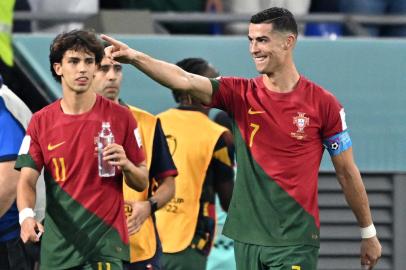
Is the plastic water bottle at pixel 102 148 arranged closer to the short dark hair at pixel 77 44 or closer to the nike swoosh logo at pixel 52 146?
the nike swoosh logo at pixel 52 146

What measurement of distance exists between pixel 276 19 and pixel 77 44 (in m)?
1.12

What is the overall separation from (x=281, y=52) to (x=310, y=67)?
12.3 ft

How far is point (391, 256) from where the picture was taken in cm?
1209

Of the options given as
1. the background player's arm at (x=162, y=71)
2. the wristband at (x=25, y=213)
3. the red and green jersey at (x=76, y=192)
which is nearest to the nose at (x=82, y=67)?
the red and green jersey at (x=76, y=192)

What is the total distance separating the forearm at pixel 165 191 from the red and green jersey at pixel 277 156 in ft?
3.04

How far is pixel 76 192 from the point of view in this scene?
8.02 metres

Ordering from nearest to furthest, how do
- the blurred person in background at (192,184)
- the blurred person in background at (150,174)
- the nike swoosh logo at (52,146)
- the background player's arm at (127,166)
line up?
the background player's arm at (127,166)
the nike swoosh logo at (52,146)
the blurred person in background at (150,174)
the blurred person in background at (192,184)

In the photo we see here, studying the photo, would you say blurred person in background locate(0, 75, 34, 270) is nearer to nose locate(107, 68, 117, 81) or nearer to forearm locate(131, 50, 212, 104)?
nose locate(107, 68, 117, 81)

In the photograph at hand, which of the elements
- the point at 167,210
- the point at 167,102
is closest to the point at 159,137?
the point at 167,210

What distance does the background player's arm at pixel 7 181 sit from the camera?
346 inches

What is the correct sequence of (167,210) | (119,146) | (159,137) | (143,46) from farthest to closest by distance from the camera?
(143,46), (167,210), (159,137), (119,146)

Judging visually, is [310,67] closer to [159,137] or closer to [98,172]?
[159,137]

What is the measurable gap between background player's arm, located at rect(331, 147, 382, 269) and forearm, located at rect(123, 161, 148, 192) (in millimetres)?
1078

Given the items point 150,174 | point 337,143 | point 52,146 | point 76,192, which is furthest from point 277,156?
point 150,174
